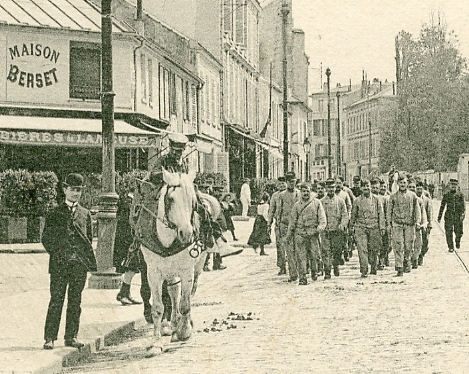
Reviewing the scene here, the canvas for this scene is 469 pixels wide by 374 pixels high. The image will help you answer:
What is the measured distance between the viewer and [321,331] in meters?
9.01

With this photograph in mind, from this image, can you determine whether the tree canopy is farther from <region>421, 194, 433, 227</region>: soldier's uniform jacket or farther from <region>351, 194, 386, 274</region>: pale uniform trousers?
<region>351, 194, 386, 274</region>: pale uniform trousers

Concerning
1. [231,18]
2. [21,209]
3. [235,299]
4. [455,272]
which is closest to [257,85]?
[231,18]

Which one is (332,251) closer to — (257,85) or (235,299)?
(235,299)

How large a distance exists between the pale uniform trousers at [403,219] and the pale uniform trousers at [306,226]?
1948 millimetres

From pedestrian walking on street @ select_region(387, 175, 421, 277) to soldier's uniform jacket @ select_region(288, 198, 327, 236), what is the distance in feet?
6.55

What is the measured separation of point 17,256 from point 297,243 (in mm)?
6523

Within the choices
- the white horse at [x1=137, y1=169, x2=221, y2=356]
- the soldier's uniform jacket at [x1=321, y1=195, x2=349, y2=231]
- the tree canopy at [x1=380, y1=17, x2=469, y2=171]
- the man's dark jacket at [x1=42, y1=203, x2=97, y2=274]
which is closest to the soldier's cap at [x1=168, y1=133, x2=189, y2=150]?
the white horse at [x1=137, y1=169, x2=221, y2=356]

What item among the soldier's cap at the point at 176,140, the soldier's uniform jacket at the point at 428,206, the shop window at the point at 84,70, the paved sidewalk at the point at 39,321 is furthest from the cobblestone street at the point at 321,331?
the shop window at the point at 84,70

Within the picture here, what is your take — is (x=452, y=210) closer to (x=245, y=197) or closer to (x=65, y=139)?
(x=65, y=139)

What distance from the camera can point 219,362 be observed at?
289 inches

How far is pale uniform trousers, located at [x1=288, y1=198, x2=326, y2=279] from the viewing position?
14.1 m

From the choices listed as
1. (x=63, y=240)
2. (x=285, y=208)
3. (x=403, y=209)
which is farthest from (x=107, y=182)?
(x=403, y=209)

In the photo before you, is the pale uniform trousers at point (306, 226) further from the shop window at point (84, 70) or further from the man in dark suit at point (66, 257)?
the shop window at point (84, 70)

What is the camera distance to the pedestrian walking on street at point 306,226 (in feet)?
46.3
